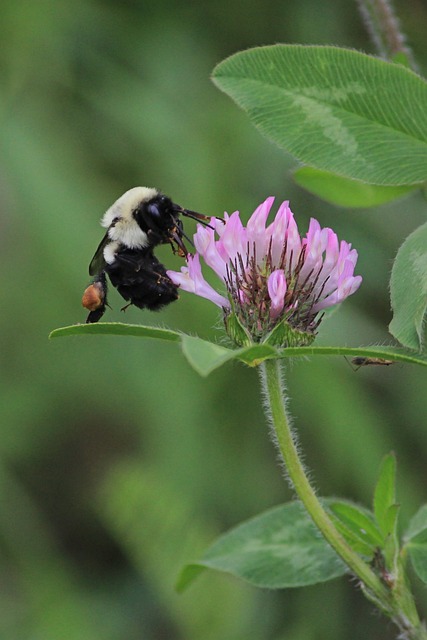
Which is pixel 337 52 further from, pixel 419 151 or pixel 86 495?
pixel 86 495

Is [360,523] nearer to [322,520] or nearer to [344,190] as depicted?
[322,520]

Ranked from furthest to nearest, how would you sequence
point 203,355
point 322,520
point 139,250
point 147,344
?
1. point 147,344
2. point 139,250
3. point 322,520
4. point 203,355

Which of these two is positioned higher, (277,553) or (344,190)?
(344,190)

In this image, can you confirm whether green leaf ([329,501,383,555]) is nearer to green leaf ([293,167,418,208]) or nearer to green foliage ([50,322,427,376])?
green foliage ([50,322,427,376])

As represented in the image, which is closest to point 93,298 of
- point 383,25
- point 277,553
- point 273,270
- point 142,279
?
point 142,279

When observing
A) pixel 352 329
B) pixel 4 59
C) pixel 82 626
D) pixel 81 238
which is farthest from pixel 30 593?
pixel 4 59

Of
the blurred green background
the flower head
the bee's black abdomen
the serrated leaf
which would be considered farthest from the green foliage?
the blurred green background
